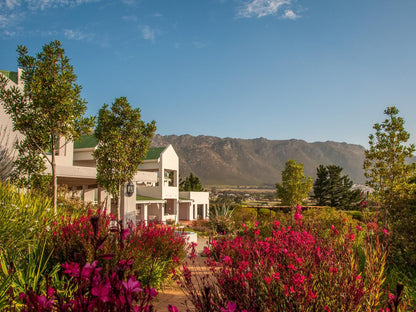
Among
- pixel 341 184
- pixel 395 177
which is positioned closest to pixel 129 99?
pixel 395 177

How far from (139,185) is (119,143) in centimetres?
1658

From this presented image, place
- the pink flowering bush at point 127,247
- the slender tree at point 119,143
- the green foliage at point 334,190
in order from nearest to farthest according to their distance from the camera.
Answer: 1. the pink flowering bush at point 127,247
2. the slender tree at point 119,143
3. the green foliage at point 334,190

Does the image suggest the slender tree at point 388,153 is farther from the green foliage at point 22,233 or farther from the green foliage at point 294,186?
the green foliage at point 294,186

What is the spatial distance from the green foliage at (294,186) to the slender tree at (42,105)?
26685 millimetres

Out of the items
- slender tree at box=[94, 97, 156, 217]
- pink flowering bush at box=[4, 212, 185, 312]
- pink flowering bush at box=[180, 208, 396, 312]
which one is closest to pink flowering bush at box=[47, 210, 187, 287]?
pink flowering bush at box=[4, 212, 185, 312]

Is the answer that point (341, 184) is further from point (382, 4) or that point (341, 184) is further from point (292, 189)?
point (382, 4)

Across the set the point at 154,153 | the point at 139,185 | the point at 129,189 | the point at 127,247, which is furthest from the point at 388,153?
the point at 139,185

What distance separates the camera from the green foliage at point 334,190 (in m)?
41.6

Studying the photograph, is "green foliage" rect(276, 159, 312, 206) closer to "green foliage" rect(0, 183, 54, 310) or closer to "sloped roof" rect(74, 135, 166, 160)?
"sloped roof" rect(74, 135, 166, 160)

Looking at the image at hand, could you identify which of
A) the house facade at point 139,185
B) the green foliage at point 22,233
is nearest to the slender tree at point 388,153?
the house facade at point 139,185

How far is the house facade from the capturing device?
561 inches

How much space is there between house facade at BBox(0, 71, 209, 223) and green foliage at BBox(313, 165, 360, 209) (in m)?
15.9

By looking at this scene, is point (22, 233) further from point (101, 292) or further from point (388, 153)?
point (388, 153)

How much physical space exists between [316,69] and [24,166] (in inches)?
543
